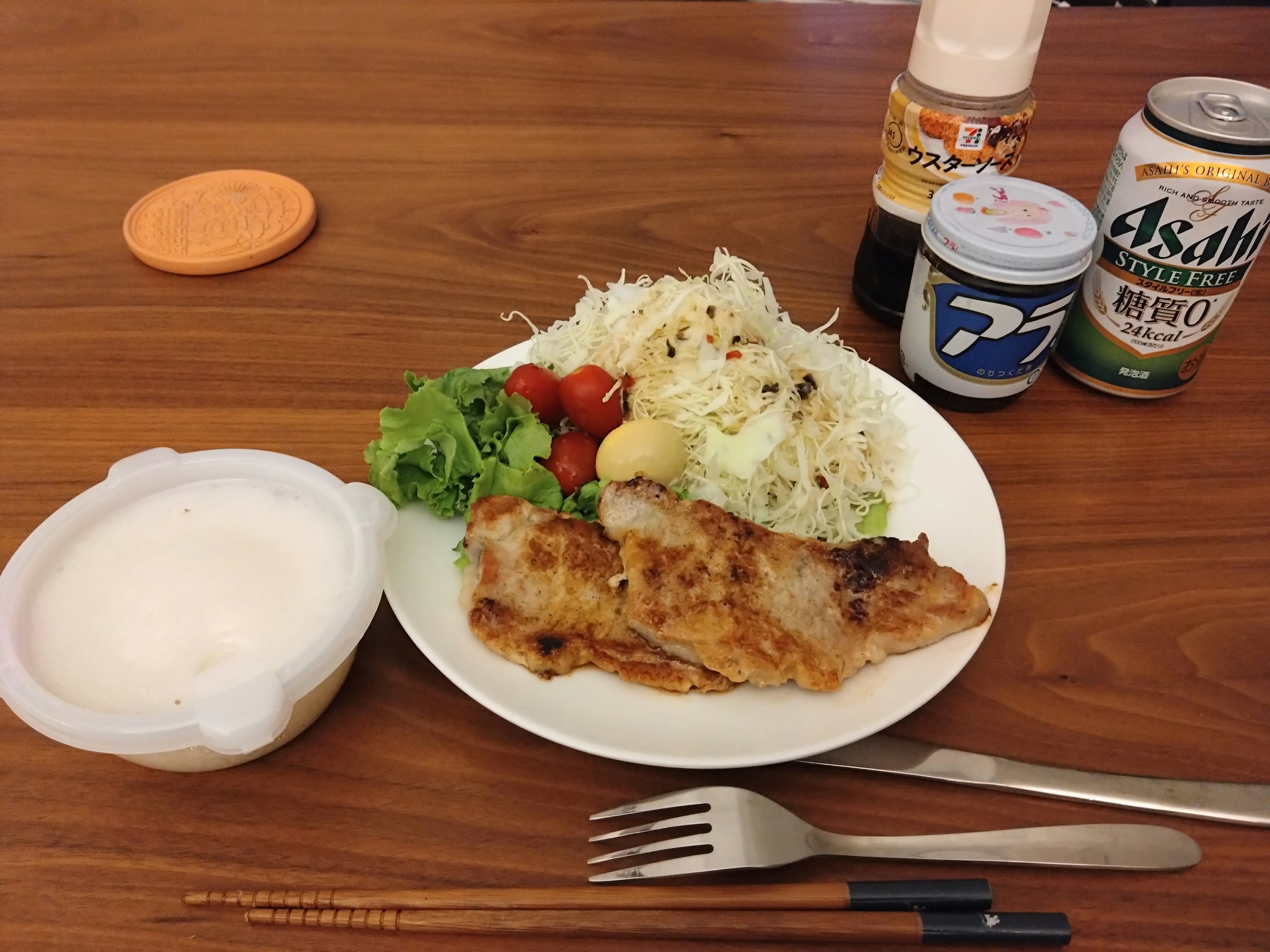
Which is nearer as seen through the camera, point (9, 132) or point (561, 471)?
point (561, 471)

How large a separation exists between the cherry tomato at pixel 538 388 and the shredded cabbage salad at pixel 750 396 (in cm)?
14

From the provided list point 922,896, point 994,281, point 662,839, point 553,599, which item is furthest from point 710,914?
point 994,281

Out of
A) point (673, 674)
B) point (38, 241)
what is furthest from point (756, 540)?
point (38, 241)

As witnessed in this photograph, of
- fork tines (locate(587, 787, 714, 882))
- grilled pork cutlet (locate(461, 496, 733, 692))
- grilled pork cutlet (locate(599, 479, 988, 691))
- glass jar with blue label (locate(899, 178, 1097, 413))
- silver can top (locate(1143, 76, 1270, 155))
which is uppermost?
silver can top (locate(1143, 76, 1270, 155))

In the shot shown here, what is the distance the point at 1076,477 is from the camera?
2008 millimetres

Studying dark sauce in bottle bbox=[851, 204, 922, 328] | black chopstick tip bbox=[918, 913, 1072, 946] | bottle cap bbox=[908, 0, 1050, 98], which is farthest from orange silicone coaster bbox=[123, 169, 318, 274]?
black chopstick tip bbox=[918, 913, 1072, 946]

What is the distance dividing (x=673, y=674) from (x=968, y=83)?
4.95 ft

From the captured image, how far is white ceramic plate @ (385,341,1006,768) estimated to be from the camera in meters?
1.33

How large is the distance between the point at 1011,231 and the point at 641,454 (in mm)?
937

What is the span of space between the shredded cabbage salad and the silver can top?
2.59 ft

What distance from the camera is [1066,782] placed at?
55.4 inches

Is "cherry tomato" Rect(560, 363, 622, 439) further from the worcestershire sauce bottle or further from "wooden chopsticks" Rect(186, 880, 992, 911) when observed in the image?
"wooden chopsticks" Rect(186, 880, 992, 911)

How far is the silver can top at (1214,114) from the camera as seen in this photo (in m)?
1.71

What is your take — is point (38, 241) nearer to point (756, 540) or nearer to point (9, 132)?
point (9, 132)
